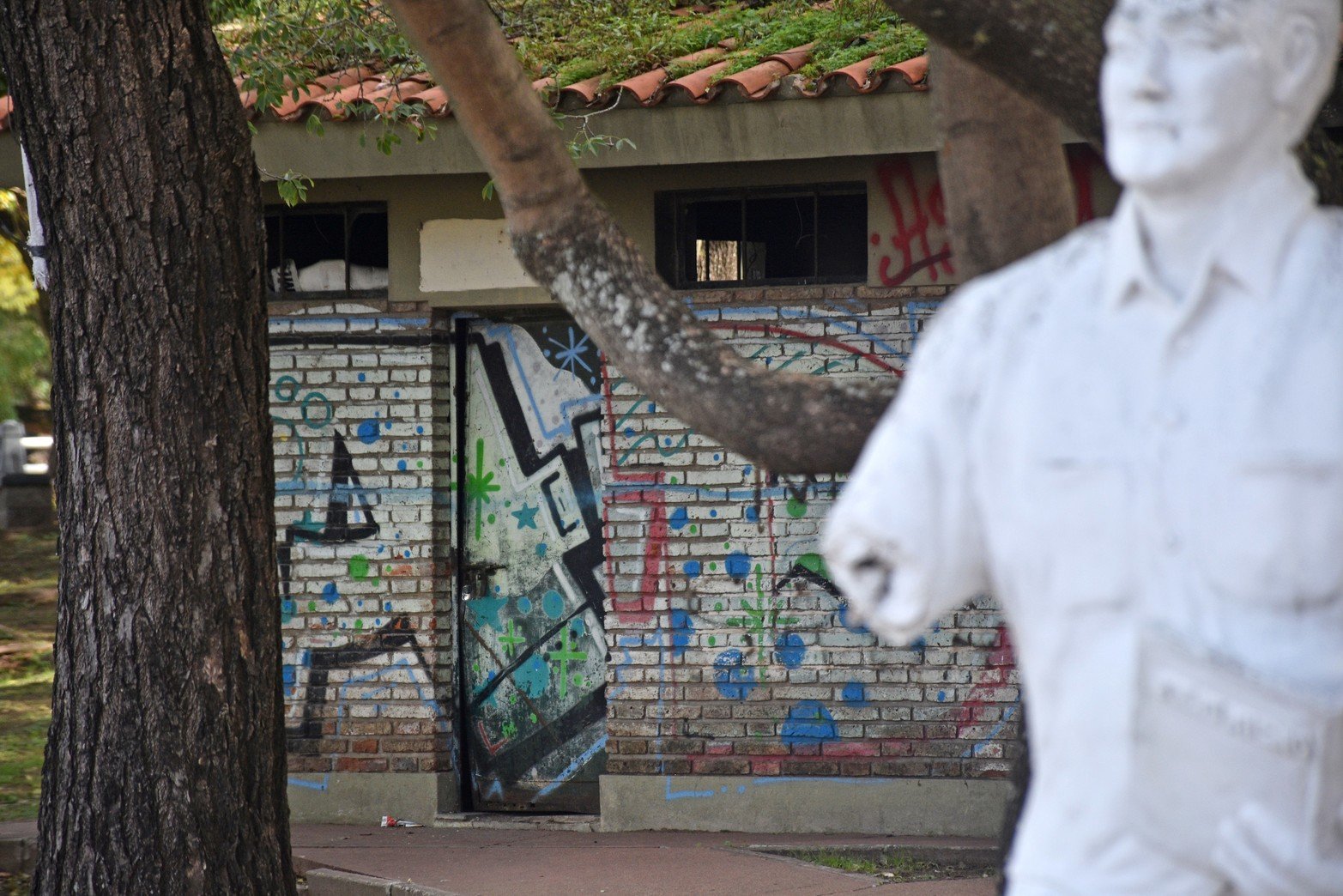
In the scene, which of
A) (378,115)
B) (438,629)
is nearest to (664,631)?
(438,629)

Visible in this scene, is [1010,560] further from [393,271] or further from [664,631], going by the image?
[393,271]

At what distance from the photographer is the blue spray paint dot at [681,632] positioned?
7.87 meters

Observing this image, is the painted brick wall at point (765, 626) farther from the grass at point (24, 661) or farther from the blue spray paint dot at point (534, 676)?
the grass at point (24, 661)

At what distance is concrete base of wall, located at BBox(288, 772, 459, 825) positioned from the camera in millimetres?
8156

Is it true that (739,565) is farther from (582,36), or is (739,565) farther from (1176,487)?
(1176,487)

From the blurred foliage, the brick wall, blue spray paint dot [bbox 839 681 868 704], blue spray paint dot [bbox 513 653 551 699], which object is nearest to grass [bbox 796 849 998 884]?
the brick wall

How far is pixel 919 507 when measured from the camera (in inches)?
82.9

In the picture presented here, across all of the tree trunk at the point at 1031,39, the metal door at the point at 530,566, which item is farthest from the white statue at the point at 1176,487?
the metal door at the point at 530,566

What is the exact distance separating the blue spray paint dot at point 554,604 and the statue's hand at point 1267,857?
21.1ft

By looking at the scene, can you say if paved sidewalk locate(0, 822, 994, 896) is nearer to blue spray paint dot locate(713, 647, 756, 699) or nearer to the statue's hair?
blue spray paint dot locate(713, 647, 756, 699)

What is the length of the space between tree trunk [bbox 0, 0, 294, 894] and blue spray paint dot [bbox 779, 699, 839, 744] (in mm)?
3306

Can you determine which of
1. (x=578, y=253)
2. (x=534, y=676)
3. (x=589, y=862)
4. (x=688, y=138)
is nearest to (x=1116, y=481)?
(x=578, y=253)

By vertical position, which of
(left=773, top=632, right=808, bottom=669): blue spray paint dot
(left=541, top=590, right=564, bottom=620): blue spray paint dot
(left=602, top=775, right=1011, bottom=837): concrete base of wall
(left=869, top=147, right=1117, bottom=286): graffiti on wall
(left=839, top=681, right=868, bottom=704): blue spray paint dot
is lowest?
(left=602, top=775, right=1011, bottom=837): concrete base of wall

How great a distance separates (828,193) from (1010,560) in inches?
229
